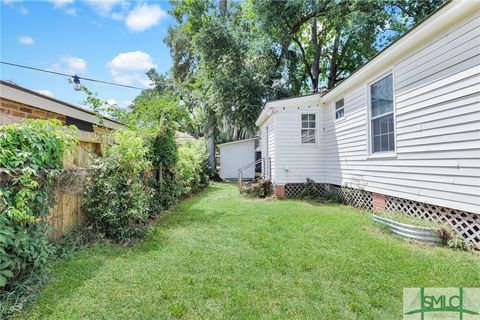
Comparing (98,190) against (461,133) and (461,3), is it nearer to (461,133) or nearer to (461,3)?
(461,133)

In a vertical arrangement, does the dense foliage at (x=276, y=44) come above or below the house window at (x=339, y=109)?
above

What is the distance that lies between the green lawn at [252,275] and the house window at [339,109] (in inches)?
171

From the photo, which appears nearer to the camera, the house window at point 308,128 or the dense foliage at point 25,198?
the dense foliage at point 25,198

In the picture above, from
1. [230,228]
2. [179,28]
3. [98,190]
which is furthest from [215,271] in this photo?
[179,28]

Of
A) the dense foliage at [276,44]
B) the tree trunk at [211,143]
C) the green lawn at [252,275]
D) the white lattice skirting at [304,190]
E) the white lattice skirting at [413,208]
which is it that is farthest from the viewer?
the tree trunk at [211,143]

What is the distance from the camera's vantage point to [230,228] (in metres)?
5.63

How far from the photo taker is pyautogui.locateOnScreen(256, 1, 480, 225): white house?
13.4 feet

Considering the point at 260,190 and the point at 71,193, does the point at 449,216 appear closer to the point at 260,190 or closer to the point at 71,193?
the point at 71,193

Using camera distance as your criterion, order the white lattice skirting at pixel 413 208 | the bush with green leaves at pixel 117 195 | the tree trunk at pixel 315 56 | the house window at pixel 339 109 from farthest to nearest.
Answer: the tree trunk at pixel 315 56
the house window at pixel 339 109
the bush with green leaves at pixel 117 195
the white lattice skirting at pixel 413 208

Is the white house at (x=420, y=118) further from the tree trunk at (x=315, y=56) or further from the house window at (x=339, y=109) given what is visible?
the tree trunk at (x=315, y=56)

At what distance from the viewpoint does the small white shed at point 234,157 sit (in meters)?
20.5

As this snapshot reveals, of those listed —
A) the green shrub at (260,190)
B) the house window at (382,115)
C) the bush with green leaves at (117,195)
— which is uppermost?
the house window at (382,115)

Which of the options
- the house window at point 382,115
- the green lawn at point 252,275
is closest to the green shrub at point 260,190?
Result: the house window at point 382,115

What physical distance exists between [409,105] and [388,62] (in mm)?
1240
